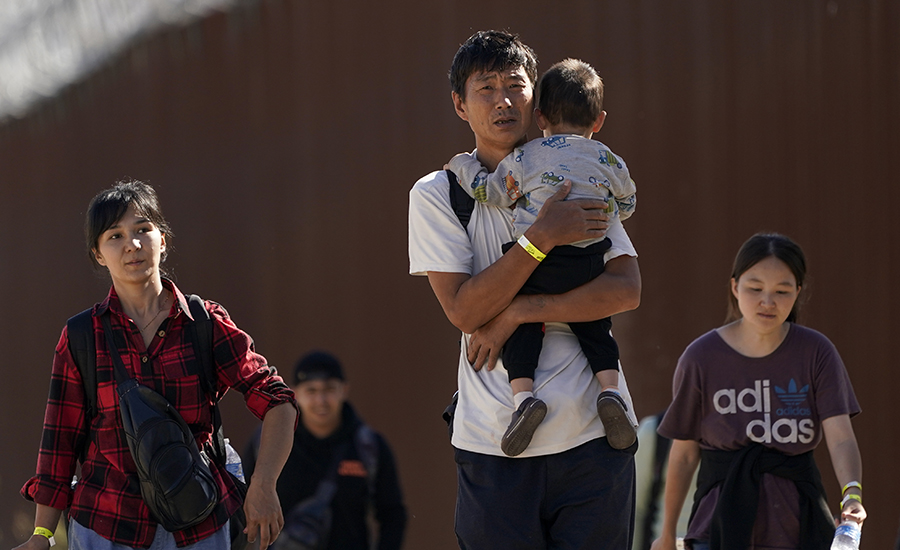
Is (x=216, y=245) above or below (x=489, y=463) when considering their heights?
above

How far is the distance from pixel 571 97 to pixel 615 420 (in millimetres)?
838

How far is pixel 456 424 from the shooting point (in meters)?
2.17

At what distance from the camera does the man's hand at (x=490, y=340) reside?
2.11m

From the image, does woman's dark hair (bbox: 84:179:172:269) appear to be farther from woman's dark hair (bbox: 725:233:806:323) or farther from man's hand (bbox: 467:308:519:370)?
woman's dark hair (bbox: 725:233:806:323)

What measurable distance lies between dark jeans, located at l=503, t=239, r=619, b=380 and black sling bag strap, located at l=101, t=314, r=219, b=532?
839 millimetres

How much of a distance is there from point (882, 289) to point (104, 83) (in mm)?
3906

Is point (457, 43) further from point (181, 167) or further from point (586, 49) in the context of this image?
point (181, 167)

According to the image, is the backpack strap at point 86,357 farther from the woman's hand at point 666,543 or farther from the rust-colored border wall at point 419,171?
the rust-colored border wall at point 419,171

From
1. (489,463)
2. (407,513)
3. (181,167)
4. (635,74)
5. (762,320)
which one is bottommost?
(407,513)

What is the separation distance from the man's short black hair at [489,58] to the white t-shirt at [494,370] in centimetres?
27

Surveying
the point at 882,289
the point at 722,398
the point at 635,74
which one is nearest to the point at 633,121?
the point at 635,74

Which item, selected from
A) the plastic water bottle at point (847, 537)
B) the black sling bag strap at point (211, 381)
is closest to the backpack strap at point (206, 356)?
the black sling bag strap at point (211, 381)

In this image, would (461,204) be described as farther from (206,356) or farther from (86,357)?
(86,357)

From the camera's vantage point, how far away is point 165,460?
2213mm
